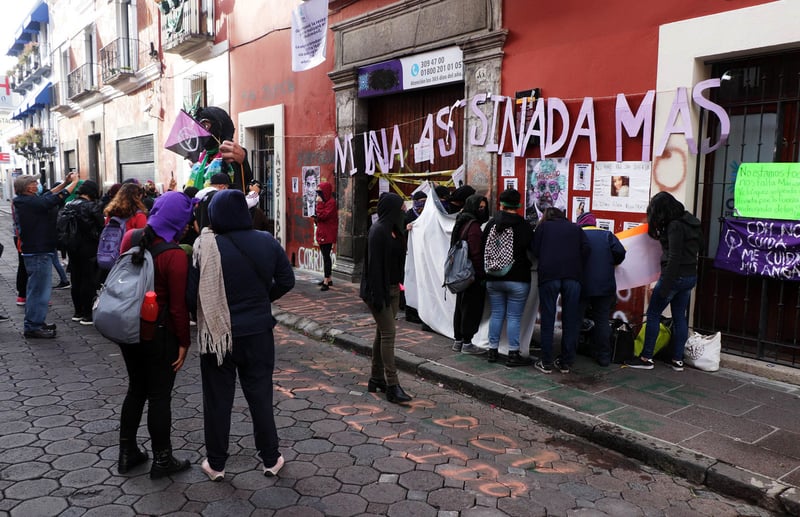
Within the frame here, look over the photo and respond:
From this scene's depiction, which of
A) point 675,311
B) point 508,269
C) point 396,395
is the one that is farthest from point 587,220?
point 396,395

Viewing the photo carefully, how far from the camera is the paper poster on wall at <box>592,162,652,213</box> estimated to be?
6.16 metres

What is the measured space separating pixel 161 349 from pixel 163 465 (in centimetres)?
71

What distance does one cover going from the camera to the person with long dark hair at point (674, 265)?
18.0 feet

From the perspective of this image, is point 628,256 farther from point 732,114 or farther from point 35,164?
point 35,164

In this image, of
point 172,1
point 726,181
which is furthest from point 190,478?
point 172,1

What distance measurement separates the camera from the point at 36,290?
23.0 feet

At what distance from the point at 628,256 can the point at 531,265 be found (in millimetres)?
932

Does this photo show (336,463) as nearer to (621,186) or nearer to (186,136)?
(621,186)

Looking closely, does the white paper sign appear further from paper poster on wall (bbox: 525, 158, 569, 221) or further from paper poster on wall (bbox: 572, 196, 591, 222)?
paper poster on wall (bbox: 572, 196, 591, 222)

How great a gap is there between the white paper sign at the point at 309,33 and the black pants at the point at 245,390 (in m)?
6.46

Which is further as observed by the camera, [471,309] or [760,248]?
[471,309]

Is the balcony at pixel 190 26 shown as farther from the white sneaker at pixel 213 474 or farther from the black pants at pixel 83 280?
the white sneaker at pixel 213 474

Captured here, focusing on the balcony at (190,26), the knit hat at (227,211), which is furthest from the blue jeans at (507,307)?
the balcony at (190,26)

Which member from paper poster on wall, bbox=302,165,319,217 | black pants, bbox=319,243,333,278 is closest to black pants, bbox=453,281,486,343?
black pants, bbox=319,243,333,278
